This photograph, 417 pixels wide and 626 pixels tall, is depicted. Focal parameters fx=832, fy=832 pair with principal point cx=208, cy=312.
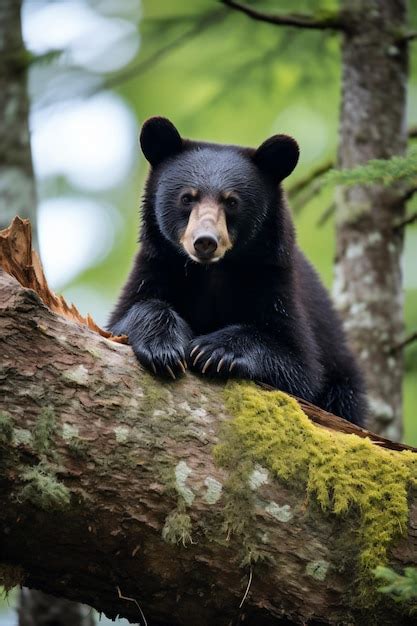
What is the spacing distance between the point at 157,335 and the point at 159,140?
1824 mm

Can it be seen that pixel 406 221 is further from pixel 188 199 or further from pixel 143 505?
pixel 143 505

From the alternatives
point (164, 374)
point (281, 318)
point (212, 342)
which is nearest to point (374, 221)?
point (281, 318)

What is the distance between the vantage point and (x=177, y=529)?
3.60m

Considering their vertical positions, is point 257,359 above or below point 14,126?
below

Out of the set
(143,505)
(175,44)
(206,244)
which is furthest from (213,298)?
(175,44)

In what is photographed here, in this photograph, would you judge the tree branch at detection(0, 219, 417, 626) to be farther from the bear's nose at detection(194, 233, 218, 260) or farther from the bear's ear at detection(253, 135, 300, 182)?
the bear's ear at detection(253, 135, 300, 182)

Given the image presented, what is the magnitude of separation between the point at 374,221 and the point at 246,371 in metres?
2.79

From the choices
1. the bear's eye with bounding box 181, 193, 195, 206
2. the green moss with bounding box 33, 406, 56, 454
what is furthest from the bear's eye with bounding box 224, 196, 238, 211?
the green moss with bounding box 33, 406, 56, 454

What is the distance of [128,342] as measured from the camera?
4629 mm

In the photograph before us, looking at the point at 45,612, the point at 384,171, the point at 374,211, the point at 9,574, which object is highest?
the point at 384,171

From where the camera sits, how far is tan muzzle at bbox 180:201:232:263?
501 cm

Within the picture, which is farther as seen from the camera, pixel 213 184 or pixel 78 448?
pixel 213 184

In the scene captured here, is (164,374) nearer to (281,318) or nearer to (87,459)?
(87,459)

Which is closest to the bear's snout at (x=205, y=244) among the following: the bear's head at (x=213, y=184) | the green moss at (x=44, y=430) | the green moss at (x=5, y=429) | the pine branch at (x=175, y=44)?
the bear's head at (x=213, y=184)
